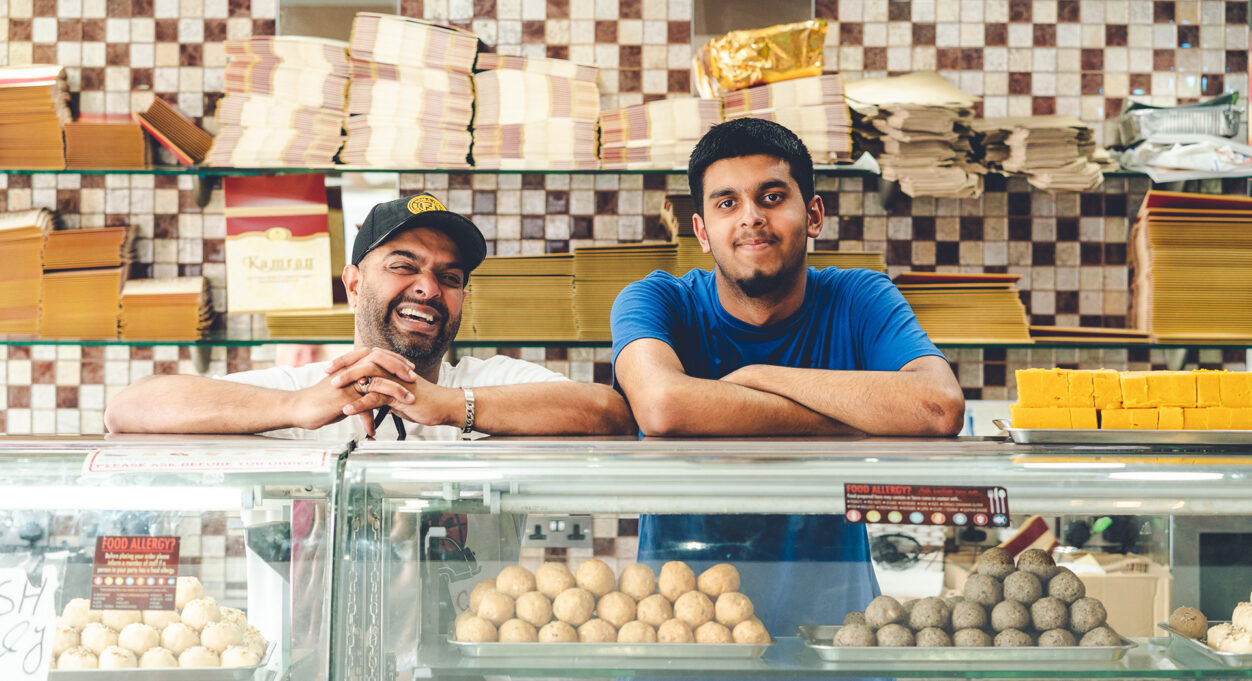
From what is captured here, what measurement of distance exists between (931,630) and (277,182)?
2.42m

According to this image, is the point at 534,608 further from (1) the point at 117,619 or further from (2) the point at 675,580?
(1) the point at 117,619

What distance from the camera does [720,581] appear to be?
121 cm

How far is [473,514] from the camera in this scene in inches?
46.1

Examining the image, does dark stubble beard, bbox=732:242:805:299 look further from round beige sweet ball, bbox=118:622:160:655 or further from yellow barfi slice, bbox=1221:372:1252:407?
round beige sweet ball, bbox=118:622:160:655

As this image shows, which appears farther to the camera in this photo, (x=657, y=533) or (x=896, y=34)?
(x=896, y=34)

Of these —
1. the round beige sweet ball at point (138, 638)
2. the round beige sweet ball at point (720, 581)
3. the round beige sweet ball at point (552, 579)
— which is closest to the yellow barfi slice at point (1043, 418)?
the round beige sweet ball at point (720, 581)

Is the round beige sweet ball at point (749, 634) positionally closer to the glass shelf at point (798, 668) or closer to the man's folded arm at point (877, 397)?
the glass shelf at point (798, 668)

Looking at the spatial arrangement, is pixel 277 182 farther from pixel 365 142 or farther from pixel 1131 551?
pixel 1131 551

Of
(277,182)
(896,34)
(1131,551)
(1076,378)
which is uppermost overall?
(896,34)

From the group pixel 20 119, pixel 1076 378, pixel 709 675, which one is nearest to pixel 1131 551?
pixel 1076 378

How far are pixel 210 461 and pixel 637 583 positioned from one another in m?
0.58

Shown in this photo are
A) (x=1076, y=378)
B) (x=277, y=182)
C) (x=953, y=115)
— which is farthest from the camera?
(x=277, y=182)

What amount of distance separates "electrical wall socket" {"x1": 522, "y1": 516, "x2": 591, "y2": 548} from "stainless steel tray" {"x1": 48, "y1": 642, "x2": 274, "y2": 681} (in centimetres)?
38

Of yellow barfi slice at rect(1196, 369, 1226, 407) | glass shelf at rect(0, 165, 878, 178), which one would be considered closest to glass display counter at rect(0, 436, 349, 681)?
yellow barfi slice at rect(1196, 369, 1226, 407)
